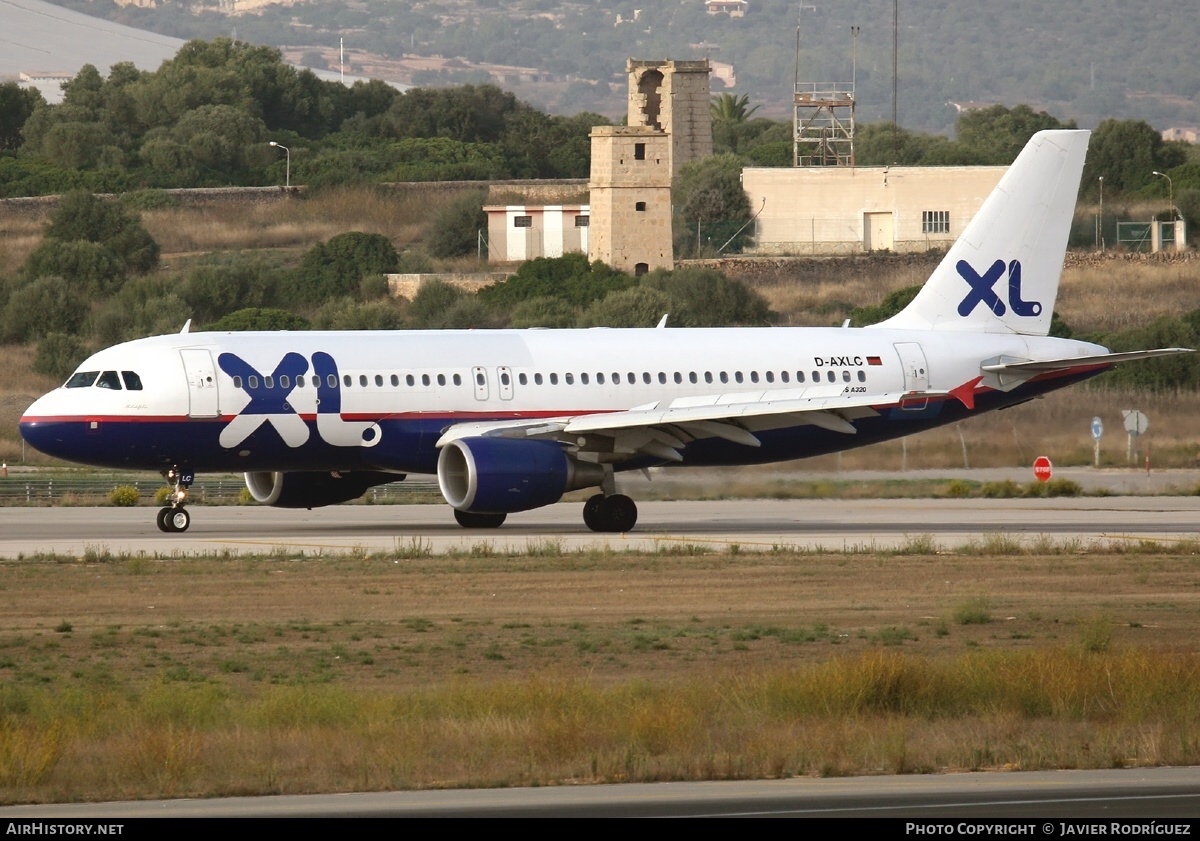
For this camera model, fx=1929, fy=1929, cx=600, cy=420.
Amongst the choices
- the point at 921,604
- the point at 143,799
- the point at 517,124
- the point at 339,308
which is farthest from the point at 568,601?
the point at 517,124

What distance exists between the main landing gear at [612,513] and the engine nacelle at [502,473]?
1.29m

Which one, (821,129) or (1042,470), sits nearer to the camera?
(1042,470)

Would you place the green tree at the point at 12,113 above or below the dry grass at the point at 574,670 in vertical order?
above

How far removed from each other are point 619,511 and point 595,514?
46 centimetres

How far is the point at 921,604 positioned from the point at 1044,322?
16.0 metres

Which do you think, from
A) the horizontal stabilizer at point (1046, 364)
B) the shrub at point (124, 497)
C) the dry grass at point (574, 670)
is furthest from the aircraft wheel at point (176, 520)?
the horizontal stabilizer at point (1046, 364)

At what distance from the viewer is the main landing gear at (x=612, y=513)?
34.9 m

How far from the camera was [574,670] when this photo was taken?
1977 centimetres

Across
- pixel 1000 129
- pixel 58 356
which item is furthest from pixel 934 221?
pixel 1000 129

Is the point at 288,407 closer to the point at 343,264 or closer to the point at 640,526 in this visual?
the point at 640,526

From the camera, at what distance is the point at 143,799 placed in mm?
13930

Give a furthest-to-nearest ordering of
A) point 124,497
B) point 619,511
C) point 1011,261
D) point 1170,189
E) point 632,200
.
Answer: point 1170,189 → point 632,200 → point 124,497 → point 1011,261 → point 619,511

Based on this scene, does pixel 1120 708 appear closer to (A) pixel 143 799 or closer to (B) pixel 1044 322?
(A) pixel 143 799

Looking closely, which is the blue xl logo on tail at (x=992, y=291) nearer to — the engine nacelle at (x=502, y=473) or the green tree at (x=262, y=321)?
the engine nacelle at (x=502, y=473)
